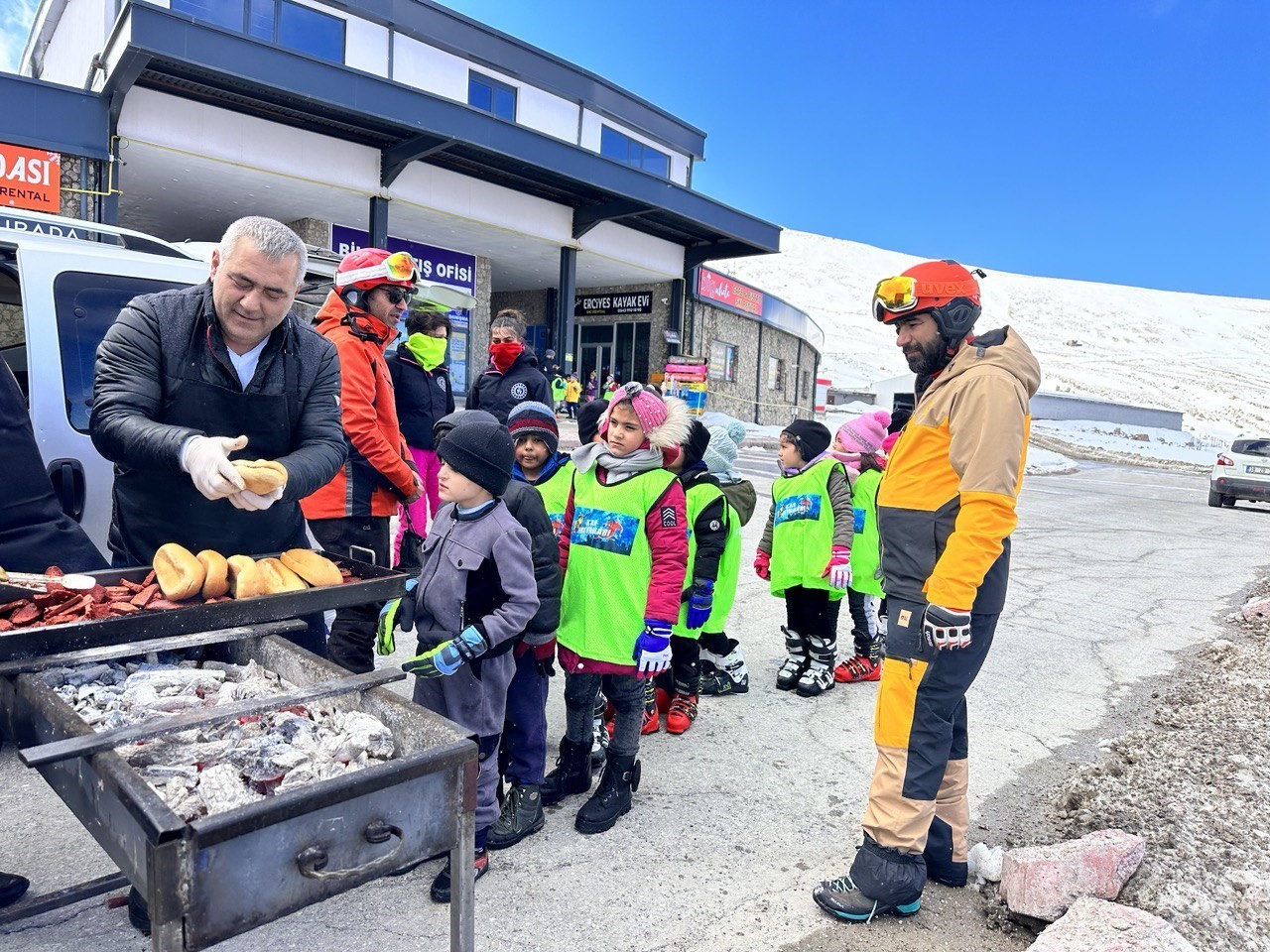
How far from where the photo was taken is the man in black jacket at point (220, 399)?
2.42m

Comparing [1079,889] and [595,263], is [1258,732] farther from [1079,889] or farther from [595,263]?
[595,263]

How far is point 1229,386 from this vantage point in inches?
2530

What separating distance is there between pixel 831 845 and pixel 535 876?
116 cm

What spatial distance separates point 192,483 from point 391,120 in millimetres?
13723

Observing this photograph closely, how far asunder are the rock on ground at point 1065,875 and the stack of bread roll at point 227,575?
2397mm

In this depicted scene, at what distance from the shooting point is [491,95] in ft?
67.9

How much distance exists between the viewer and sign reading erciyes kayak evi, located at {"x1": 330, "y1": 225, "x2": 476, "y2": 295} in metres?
17.7

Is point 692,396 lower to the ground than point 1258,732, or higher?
higher

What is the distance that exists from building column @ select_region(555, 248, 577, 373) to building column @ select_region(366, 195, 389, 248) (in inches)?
199

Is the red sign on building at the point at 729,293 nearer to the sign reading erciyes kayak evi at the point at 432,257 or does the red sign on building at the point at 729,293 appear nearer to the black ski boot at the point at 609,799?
the sign reading erciyes kayak evi at the point at 432,257

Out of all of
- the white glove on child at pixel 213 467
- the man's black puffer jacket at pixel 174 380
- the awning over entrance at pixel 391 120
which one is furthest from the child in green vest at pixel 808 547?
the awning over entrance at pixel 391 120

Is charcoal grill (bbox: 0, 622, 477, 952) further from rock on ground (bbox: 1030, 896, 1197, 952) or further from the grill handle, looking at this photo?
rock on ground (bbox: 1030, 896, 1197, 952)

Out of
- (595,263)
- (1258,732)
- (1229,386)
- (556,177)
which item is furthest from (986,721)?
(1229,386)

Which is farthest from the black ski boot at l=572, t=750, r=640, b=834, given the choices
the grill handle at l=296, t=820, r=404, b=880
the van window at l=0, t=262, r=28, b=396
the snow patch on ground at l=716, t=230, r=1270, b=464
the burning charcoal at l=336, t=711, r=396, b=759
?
the snow patch on ground at l=716, t=230, r=1270, b=464
